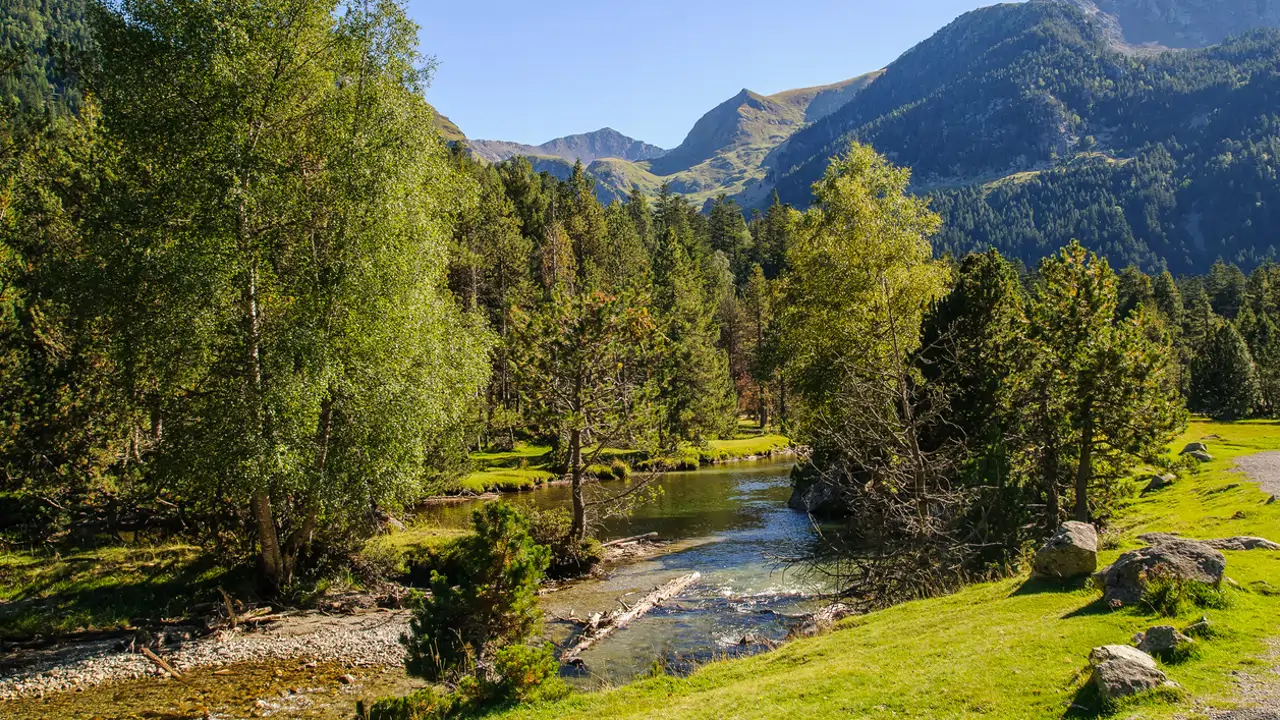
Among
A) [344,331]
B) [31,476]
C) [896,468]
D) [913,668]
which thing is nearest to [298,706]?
[344,331]

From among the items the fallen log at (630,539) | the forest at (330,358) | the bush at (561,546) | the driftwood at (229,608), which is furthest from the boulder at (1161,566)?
the driftwood at (229,608)

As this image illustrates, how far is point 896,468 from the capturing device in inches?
953

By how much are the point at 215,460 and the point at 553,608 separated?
38.8 ft

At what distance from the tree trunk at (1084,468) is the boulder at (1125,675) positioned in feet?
52.3

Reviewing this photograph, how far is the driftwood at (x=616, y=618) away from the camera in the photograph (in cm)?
2109

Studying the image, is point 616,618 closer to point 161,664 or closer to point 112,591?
point 161,664

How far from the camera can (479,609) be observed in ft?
53.3

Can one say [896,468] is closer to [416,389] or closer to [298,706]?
[416,389]

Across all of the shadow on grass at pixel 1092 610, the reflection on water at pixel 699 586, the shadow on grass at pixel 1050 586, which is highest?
the shadow on grass at pixel 1092 610

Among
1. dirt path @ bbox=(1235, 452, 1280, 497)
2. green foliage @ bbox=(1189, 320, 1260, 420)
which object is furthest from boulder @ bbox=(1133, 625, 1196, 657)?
green foliage @ bbox=(1189, 320, 1260, 420)

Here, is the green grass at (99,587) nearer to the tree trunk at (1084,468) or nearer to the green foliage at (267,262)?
the green foliage at (267,262)

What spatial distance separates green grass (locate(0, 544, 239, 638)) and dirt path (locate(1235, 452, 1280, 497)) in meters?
38.1

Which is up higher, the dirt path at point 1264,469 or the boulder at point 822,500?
the dirt path at point 1264,469

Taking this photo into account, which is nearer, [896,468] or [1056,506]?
[896,468]
